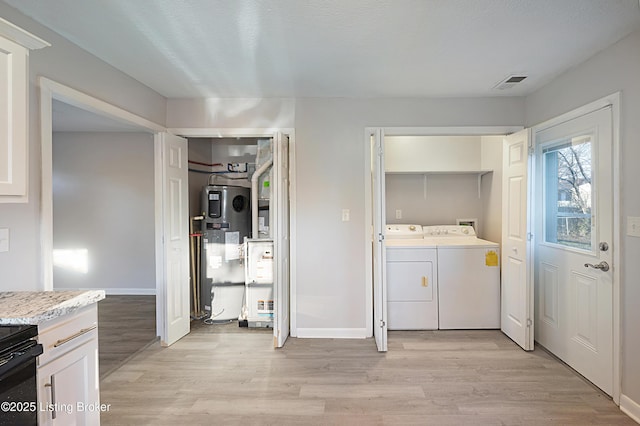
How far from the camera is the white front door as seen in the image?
7.16 ft

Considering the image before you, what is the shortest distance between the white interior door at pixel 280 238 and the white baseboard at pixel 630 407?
2.45 metres

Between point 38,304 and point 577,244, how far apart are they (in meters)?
3.37

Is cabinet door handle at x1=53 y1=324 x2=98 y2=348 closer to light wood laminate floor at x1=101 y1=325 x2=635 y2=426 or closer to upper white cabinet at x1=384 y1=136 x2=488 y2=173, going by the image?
light wood laminate floor at x1=101 y1=325 x2=635 y2=426

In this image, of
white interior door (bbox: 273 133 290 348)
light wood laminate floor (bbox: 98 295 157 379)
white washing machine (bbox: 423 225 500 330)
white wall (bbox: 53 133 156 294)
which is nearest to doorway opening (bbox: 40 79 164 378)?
white wall (bbox: 53 133 156 294)

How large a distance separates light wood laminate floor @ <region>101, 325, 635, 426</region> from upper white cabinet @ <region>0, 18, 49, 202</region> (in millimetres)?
1530

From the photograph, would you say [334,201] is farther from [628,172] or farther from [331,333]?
[628,172]

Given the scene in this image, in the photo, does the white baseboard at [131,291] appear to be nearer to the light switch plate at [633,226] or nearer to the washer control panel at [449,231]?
the washer control panel at [449,231]

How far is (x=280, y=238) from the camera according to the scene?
2.91 meters

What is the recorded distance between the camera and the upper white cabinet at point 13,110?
1355 mm

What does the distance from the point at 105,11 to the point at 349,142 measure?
211 centimetres

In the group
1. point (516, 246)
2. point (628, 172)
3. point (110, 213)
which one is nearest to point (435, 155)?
point (516, 246)

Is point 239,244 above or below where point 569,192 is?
below

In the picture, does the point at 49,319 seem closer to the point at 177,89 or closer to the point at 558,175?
the point at 177,89

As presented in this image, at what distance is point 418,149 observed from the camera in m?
3.86
